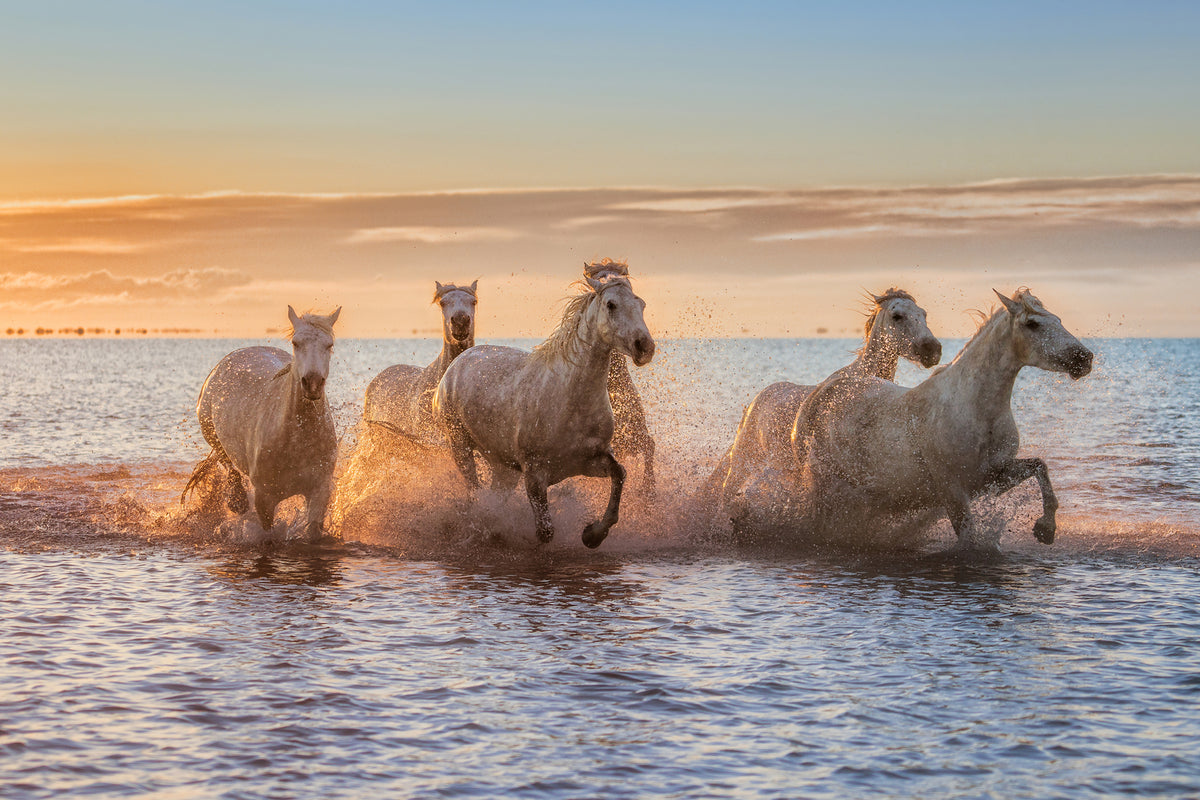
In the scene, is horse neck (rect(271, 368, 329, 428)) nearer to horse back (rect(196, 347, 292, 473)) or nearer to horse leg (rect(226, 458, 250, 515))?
horse back (rect(196, 347, 292, 473))

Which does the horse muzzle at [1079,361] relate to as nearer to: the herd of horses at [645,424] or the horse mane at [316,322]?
the herd of horses at [645,424]

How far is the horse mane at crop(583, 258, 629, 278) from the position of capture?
12156 mm

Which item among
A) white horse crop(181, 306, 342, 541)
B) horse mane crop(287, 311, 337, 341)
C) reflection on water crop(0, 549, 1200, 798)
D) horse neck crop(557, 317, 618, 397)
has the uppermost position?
horse mane crop(287, 311, 337, 341)

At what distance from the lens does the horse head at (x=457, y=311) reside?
14961 mm

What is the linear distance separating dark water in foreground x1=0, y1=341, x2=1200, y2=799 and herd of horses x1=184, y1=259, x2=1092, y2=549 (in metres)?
0.63

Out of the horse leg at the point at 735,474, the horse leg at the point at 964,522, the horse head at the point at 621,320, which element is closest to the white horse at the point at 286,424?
the horse head at the point at 621,320

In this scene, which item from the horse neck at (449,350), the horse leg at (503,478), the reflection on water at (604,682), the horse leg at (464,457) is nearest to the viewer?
the reflection on water at (604,682)

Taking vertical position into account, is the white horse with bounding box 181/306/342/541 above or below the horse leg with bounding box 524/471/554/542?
above

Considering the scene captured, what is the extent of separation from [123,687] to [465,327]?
8.03 meters

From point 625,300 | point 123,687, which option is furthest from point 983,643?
point 123,687

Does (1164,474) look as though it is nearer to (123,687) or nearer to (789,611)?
(789,611)

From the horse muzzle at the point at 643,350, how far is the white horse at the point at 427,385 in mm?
3793

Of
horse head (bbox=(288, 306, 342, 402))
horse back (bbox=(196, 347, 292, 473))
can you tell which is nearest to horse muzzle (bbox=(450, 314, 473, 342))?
horse back (bbox=(196, 347, 292, 473))

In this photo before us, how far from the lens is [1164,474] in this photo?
21.3 m
